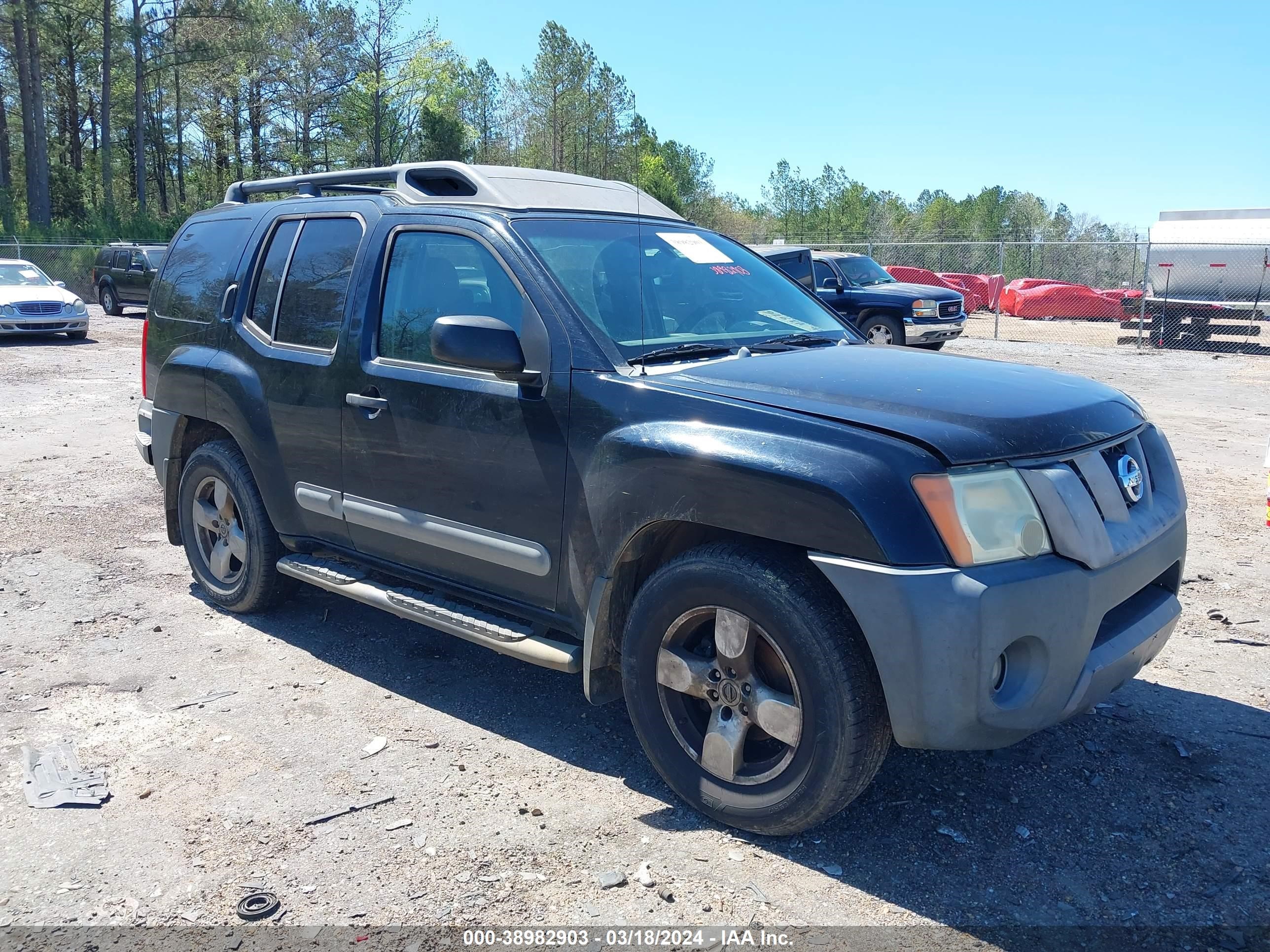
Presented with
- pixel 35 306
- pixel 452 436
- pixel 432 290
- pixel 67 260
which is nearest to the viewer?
pixel 452 436

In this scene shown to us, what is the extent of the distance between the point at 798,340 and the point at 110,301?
26.7 m

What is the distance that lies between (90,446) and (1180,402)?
12.6 m

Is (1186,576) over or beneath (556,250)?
beneath

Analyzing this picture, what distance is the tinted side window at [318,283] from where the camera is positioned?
451 centimetres

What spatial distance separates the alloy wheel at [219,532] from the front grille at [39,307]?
16.4 meters

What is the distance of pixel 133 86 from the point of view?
172 ft

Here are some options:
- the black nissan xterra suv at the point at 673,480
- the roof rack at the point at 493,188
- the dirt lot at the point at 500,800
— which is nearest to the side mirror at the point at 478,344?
the black nissan xterra suv at the point at 673,480

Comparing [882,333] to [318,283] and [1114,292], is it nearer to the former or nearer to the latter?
[318,283]

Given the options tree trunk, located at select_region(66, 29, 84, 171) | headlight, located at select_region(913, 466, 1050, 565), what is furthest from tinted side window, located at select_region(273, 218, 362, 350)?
tree trunk, located at select_region(66, 29, 84, 171)

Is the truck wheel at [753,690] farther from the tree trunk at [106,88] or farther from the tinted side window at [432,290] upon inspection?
the tree trunk at [106,88]

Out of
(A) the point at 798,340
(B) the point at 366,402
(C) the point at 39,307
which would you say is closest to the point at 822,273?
(C) the point at 39,307

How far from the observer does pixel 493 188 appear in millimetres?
4270

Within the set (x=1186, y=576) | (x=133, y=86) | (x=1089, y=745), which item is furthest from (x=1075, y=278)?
(x=133, y=86)

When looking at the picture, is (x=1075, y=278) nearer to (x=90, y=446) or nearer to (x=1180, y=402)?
(x=1180, y=402)
